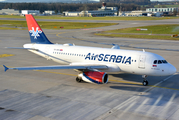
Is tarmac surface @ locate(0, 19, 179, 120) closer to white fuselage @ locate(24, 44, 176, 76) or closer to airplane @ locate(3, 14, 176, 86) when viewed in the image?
airplane @ locate(3, 14, 176, 86)

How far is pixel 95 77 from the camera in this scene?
92.1 feet

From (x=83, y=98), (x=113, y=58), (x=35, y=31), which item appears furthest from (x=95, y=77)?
(x=35, y=31)

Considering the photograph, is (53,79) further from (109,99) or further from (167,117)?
(167,117)

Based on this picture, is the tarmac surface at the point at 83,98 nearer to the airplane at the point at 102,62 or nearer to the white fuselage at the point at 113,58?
the airplane at the point at 102,62

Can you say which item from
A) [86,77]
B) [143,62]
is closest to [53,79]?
[86,77]

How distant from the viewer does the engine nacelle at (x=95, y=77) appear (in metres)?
27.7

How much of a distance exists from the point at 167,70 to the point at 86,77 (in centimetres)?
1064

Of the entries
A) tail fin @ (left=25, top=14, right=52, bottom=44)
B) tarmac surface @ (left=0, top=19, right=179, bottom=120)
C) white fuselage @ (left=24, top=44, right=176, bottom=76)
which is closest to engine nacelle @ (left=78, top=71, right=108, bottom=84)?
tarmac surface @ (left=0, top=19, right=179, bottom=120)

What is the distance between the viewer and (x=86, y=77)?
29.0 metres

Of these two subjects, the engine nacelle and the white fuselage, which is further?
the white fuselage

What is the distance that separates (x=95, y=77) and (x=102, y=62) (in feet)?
13.7

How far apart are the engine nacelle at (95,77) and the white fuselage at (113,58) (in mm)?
3134

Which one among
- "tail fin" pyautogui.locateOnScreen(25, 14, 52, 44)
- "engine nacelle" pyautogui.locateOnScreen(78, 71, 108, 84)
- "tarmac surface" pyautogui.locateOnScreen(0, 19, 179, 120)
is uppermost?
"tail fin" pyautogui.locateOnScreen(25, 14, 52, 44)

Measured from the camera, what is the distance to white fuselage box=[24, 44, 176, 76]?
28.6 meters
